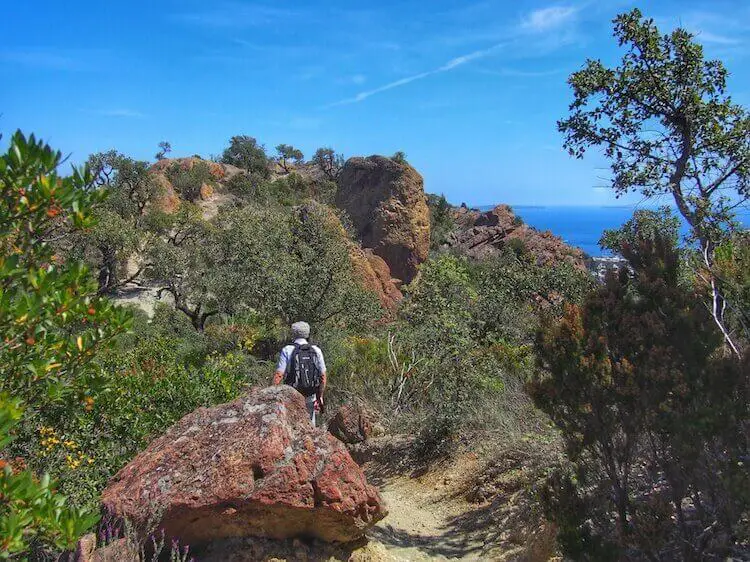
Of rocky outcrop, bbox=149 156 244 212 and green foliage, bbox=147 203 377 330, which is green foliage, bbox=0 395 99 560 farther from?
rocky outcrop, bbox=149 156 244 212

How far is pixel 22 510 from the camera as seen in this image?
6.94ft

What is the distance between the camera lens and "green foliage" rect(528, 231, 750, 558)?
3.69 metres

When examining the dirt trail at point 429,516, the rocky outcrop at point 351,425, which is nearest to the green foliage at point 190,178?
the rocky outcrop at point 351,425

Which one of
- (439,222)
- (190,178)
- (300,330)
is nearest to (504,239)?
(439,222)

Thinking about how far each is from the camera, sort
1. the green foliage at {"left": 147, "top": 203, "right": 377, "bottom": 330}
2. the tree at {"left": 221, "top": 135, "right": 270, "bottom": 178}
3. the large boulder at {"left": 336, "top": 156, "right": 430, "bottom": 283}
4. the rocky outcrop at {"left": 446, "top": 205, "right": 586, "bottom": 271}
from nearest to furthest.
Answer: the green foliage at {"left": 147, "top": 203, "right": 377, "bottom": 330} < the large boulder at {"left": 336, "top": 156, "right": 430, "bottom": 283} < the rocky outcrop at {"left": 446, "top": 205, "right": 586, "bottom": 271} < the tree at {"left": 221, "top": 135, "right": 270, "bottom": 178}

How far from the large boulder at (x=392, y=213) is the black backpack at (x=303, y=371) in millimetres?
21717

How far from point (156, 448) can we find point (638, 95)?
21.6ft

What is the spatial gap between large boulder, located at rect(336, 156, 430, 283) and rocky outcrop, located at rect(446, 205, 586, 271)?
5.83 metres

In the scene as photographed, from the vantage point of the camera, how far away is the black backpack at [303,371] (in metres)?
6.20

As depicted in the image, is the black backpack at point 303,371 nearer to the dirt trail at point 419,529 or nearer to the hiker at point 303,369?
the hiker at point 303,369

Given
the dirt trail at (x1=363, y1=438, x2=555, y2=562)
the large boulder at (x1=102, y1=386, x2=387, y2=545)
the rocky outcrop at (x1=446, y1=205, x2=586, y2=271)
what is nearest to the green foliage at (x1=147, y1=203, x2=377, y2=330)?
the dirt trail at (x1=363, y1=438, x2=555, y2=562)

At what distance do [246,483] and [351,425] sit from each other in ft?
15.4

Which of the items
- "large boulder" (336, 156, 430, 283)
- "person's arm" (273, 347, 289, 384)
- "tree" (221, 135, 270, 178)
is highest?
"tree" (221, 135, 270, 178)

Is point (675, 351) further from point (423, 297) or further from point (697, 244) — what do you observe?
point (423, 297)
